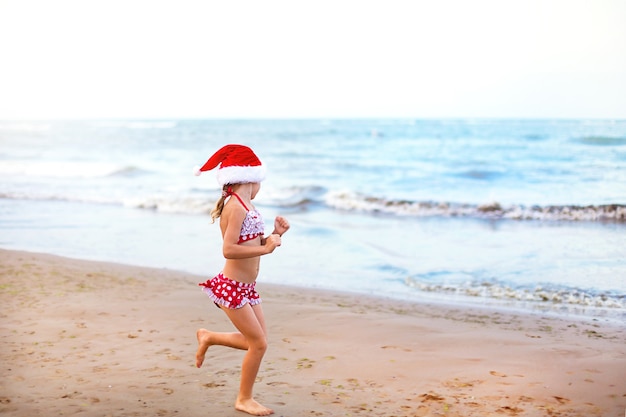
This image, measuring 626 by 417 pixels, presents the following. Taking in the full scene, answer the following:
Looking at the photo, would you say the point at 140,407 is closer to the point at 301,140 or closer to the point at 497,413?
the point at 497,413

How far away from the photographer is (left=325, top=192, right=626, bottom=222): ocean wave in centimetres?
1283

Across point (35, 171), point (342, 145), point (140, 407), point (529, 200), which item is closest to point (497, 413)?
point (140, 407)

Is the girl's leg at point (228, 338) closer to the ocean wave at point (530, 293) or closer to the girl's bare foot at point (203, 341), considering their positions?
the girl's bare foot at point (203, 341)

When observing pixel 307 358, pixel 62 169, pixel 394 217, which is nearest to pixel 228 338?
pixel 307 358

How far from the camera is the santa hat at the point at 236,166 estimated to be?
3.65 metres

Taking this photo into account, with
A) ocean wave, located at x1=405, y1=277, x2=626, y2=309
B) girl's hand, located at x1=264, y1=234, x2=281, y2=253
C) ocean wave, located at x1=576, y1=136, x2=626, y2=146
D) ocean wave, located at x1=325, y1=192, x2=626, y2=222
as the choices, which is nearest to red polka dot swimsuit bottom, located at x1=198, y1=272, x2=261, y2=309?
girl's hand, located at x1=264, y1=234, x2=281, y2=253

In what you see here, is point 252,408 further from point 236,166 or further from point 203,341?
point 236,166

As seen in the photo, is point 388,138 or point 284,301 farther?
Result: point 388,138

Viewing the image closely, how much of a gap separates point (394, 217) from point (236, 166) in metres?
10.8

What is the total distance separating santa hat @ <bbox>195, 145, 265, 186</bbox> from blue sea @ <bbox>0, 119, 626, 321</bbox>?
3925mm

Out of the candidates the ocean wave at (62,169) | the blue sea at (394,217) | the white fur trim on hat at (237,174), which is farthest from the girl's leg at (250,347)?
the ocean wave at (62,169)

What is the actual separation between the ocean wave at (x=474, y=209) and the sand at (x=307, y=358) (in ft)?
23.4

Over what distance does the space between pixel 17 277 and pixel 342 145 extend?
29227mm

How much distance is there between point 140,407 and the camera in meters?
3.84
